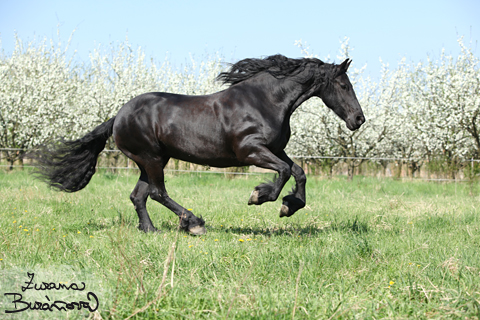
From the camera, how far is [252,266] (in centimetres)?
290

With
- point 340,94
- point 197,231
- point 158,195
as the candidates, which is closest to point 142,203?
point 158,195

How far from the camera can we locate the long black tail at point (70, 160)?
562 cm

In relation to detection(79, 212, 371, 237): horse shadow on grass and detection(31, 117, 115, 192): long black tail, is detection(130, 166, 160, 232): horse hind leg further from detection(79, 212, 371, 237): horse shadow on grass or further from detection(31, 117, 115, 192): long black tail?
detection(31, 117, 115, 192): long black tail

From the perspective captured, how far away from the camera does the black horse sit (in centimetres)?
463

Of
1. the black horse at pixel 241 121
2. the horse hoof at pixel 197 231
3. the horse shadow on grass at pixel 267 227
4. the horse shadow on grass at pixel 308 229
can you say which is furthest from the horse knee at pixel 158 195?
the horse shadow on grass at pixel 308 229

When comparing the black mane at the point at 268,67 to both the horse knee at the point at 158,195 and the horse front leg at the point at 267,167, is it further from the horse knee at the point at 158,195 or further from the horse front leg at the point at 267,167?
the horse knee at the point at 158,195

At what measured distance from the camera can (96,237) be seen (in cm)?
443

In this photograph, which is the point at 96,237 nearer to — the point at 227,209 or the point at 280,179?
the point at 280,179

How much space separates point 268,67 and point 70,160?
2.96m

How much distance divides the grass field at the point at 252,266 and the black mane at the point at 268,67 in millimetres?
1901

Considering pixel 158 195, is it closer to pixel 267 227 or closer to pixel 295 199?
pixel 267 227

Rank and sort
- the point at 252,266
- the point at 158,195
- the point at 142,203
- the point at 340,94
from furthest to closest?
the point at 142,203
the point at 158,195
the point at 340,94
the point at 252,266

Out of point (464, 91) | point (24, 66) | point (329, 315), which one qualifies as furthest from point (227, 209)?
point (24, 66)

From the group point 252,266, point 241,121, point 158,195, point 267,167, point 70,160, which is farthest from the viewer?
point 70,160
